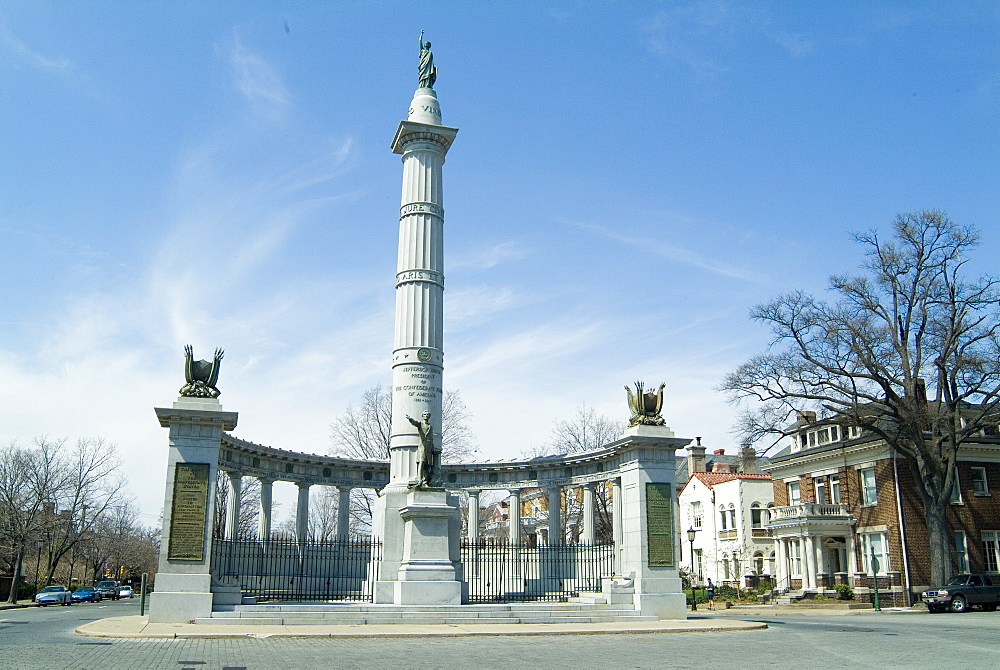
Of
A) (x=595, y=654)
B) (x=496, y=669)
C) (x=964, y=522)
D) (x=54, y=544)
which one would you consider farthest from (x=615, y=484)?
(x=54, y=544)

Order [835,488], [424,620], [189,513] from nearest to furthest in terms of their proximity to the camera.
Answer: [424,620], [189,513], [835,488]

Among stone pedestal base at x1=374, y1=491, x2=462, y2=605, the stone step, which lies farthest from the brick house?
stone pedestal base at x1=374, y1=491, x2=462, y2=605

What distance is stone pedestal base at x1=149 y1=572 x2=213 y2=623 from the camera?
900 inches

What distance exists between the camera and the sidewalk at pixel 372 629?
1984 cm

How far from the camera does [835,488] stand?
164 ft

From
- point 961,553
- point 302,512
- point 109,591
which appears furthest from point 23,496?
point 961,553

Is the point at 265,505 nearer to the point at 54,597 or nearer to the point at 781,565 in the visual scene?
the point at 54,597

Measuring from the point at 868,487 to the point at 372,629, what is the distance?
1397 inches

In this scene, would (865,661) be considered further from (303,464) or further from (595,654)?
(303,464)

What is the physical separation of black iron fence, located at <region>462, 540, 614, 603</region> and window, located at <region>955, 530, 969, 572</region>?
23.8m

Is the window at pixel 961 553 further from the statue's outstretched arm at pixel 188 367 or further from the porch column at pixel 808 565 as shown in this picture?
the statue's outstretched arm at pixel 188 367

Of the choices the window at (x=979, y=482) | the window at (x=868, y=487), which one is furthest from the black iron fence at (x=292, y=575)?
the window at (x=979, y=482)

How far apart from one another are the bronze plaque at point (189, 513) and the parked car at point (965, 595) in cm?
3083

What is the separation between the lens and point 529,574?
35219mm
